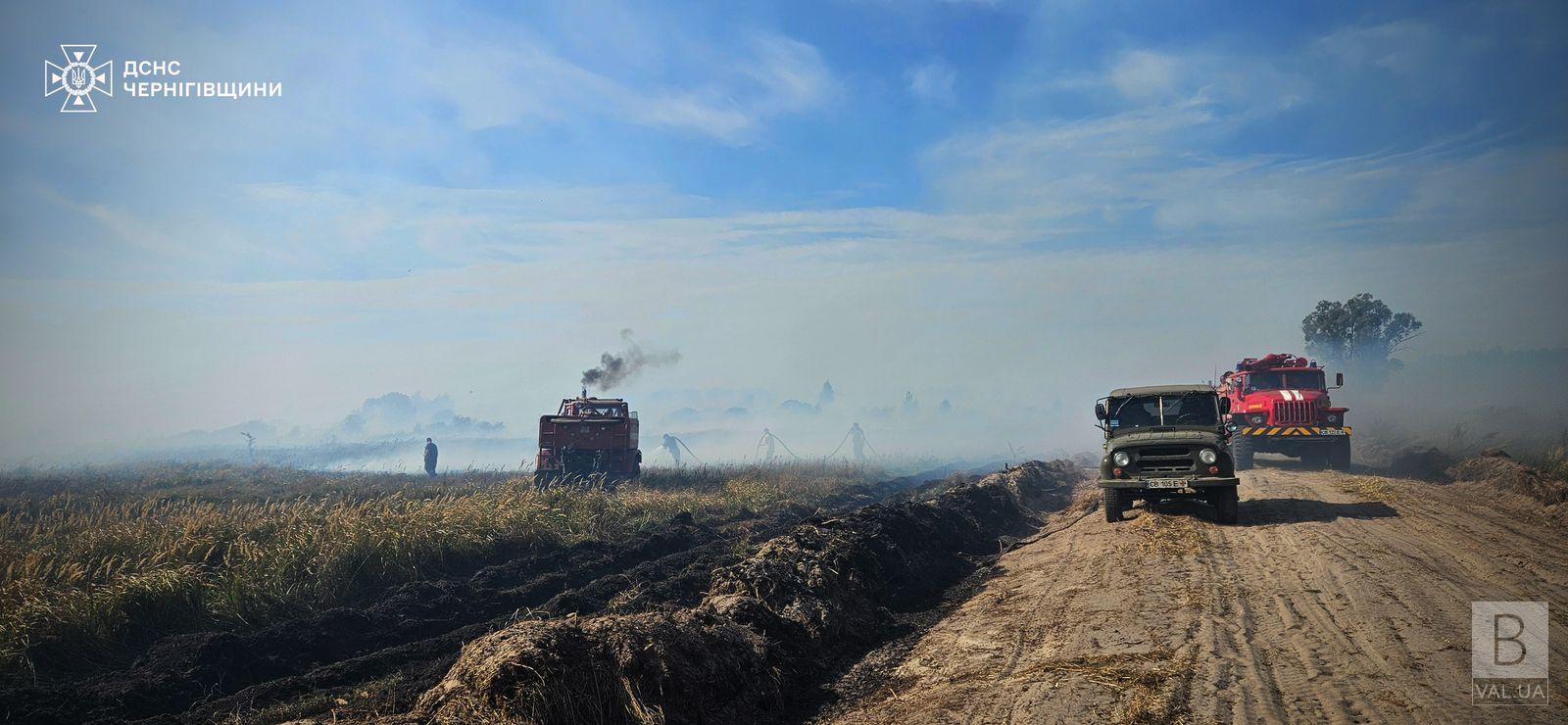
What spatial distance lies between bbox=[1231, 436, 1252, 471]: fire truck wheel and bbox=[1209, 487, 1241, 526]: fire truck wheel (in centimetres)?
1254

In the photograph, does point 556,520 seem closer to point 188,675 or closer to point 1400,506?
point 188,675

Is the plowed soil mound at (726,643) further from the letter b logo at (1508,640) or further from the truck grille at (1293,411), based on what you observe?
the truck grille at (1293,411)

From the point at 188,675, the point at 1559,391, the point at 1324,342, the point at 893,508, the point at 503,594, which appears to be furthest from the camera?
the point at 1324,342

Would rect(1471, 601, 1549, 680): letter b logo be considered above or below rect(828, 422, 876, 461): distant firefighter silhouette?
above

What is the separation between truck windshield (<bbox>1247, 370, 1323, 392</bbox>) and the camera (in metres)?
23.8

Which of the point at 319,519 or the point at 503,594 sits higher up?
the point at 319,519

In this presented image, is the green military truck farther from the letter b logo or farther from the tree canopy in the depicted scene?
the tree canopy

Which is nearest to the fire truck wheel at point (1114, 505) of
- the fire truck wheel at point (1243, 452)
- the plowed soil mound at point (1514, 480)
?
the plowed soil mound at point (1514, 480)

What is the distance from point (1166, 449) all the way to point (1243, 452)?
13417 millimetres

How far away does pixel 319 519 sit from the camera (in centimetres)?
1403

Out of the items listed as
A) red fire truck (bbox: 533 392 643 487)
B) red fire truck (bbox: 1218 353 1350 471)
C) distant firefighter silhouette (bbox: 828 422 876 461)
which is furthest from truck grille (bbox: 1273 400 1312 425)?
distant firefighter silhouette (bbox: 828 422 876 461)

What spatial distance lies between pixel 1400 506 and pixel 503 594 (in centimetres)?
1503

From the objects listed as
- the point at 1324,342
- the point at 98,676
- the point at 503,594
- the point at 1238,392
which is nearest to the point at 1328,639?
the point at 503,594

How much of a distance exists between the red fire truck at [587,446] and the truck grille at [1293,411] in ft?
68.1
